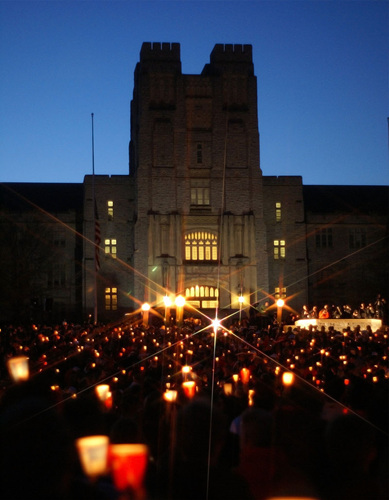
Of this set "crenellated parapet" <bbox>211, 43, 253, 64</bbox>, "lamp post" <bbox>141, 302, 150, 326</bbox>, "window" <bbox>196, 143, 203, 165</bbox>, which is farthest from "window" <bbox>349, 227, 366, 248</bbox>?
"lamp post" <bbox>141, 302, 150, 326</bbox>

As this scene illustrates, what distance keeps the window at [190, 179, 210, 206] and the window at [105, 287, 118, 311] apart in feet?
28.3

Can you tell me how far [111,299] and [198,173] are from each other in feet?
35.9

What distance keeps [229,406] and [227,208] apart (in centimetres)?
3942

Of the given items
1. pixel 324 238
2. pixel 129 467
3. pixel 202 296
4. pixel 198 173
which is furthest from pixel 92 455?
pixel 324 238

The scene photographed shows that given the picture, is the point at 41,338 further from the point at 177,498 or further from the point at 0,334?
the point at 177,498

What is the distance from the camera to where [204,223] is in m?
47.2

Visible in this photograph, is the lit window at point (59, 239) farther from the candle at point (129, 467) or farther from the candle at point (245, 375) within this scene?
the candle at point (129, 467)

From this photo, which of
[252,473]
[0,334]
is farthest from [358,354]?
[0,334]

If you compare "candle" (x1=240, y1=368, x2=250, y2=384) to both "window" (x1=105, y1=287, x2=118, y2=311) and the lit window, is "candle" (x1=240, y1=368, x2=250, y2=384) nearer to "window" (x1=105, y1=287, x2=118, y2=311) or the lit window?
"window" (x1=105, y1=287, x2=118, y2=311)

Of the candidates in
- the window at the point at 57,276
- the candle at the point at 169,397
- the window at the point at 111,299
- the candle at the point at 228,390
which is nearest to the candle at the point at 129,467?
the candle at the point at 169,397

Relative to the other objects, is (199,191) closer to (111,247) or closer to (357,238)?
(111,247)

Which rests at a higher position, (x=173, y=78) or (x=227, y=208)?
(x=173, y=78)

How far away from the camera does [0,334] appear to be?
2316 cm

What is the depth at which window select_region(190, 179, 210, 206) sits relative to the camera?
4831 cm
